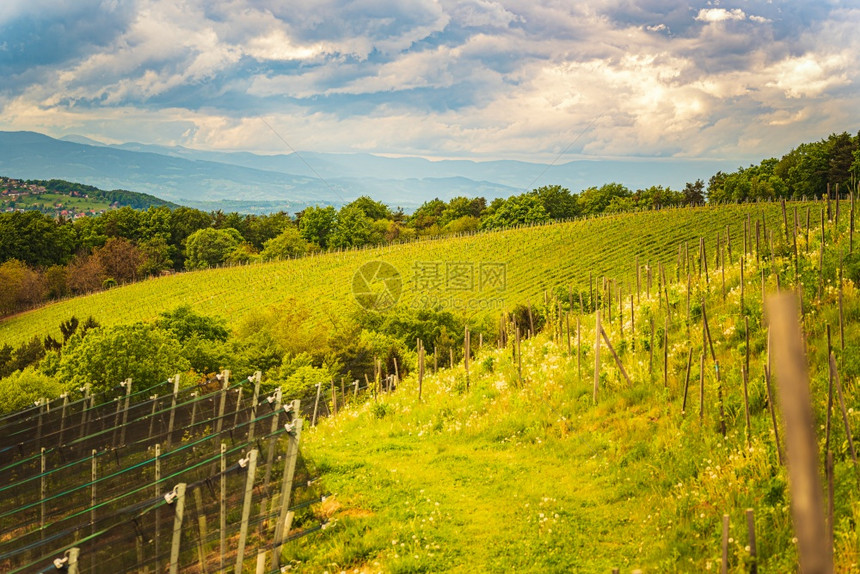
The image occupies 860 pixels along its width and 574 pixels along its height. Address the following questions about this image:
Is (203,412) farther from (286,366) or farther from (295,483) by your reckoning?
(286,366)

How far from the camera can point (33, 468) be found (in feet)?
50.6

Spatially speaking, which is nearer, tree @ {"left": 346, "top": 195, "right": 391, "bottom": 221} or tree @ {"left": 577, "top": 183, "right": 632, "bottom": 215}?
tree @ {"left": 577, "top": 183, "right": 632, "bottom": 215}

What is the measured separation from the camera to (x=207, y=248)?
329 feet

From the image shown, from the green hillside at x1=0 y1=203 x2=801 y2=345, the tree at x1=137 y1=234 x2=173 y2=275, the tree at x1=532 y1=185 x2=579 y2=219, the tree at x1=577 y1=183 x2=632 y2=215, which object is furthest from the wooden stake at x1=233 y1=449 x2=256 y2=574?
the tree at x1=577 y1=183 x2=632 y2=215

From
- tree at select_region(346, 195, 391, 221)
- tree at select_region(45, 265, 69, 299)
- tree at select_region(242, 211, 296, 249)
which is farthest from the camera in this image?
tree at select_region(346, 195, 391, 221)

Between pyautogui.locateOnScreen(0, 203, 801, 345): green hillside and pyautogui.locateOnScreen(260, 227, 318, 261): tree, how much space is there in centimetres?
1105

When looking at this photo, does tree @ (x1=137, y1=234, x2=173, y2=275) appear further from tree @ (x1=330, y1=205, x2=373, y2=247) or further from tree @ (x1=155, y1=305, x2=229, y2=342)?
tree @ (x1=155, y1=305, x2=229, y2=342)

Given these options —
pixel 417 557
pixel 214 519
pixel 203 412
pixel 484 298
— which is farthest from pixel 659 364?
pixel 484 298

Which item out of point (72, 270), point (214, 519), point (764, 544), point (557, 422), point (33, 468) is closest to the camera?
point (764, 544)

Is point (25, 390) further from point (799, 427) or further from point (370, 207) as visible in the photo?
point (370, 207)

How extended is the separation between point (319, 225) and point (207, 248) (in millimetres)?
20092

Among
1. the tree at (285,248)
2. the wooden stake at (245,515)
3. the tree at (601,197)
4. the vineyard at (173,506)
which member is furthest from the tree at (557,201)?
the wooden stake at (245,515)

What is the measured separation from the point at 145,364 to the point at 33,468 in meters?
11.4

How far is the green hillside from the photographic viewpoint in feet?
178
